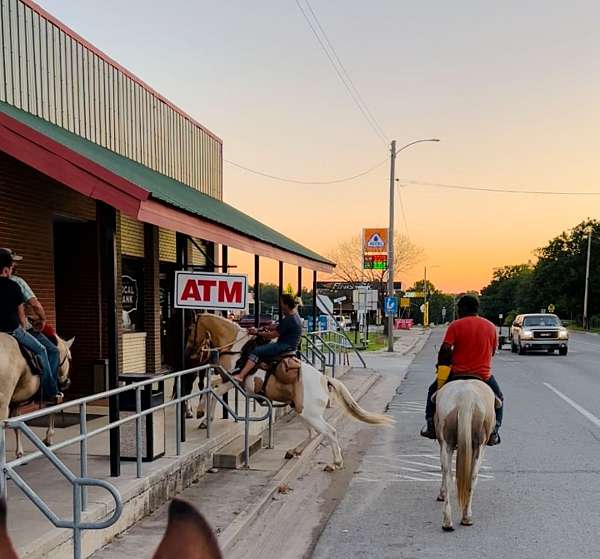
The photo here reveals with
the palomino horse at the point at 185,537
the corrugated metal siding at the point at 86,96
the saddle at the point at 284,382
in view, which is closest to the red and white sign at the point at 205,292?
the saddle at the point at 284,382

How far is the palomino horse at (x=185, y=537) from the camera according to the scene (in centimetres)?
117

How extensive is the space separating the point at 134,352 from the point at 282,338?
5.18 meters

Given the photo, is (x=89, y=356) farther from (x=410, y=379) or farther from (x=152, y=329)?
(x=410, y=379)

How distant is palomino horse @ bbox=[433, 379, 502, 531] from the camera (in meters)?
5.48

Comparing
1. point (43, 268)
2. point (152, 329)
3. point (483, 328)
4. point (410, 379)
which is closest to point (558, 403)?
point (410, 379)

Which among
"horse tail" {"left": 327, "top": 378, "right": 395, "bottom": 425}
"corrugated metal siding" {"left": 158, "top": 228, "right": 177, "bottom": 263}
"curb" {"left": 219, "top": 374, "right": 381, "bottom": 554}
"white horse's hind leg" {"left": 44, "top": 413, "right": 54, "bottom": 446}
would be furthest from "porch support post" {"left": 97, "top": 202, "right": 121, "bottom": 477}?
"corrugated metal siding" {"left": 158, "top": 228, "right": 177, "bottom": 263}

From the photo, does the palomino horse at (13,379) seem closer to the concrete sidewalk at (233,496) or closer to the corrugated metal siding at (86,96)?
the concrete sidewalk at (233,496)

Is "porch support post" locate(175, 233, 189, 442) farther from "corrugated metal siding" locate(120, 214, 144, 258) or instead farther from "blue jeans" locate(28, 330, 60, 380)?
"corrugated metal siding" locate(120, 214, 144, 258)

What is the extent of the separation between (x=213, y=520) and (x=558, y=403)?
379 inches

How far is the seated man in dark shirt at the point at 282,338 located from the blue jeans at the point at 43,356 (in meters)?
2.52

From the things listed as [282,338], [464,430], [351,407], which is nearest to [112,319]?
[282,338]

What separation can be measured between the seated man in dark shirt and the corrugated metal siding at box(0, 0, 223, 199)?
458 cm

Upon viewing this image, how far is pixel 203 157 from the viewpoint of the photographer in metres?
15.8

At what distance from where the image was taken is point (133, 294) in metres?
12.3
